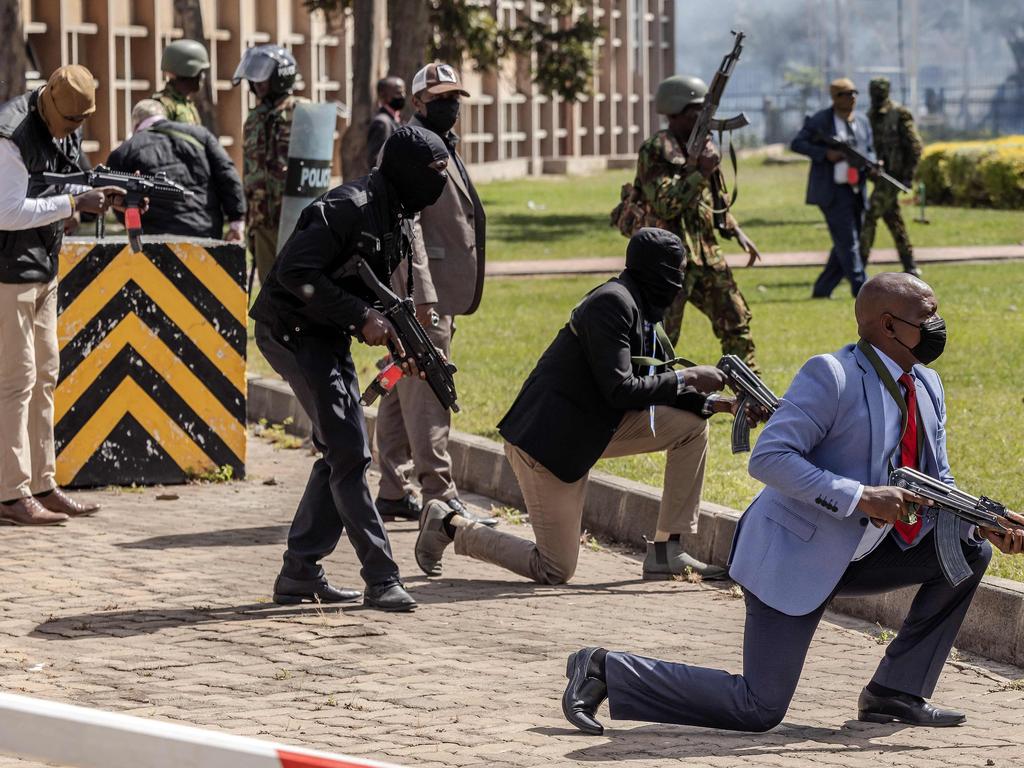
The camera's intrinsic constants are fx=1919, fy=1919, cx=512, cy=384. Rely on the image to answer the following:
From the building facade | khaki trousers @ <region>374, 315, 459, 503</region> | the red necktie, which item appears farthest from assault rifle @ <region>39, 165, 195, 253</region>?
the building facade

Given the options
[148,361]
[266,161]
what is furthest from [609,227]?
[148,361]

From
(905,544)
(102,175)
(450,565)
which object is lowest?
(450,565)

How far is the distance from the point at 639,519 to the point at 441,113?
198 centimetres

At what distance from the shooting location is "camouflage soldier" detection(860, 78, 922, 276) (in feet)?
55.7

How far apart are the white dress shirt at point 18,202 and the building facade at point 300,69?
14.7 meters

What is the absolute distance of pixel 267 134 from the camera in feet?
38.8

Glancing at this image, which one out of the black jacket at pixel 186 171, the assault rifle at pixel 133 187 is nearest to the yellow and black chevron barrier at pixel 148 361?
the assault rifle at pixel 133 187

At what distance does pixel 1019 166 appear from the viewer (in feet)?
93.9

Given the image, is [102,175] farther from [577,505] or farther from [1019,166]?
[1019,166]

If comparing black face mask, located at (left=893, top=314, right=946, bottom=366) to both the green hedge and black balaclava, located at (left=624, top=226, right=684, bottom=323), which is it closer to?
black balaclava, located at (left=624, top=226, right=684, bottom=323)

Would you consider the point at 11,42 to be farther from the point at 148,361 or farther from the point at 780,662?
the point at 780,662

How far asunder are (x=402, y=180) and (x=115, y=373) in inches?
121

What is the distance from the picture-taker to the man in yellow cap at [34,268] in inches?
318

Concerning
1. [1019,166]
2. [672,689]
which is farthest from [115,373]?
[1019,166]
